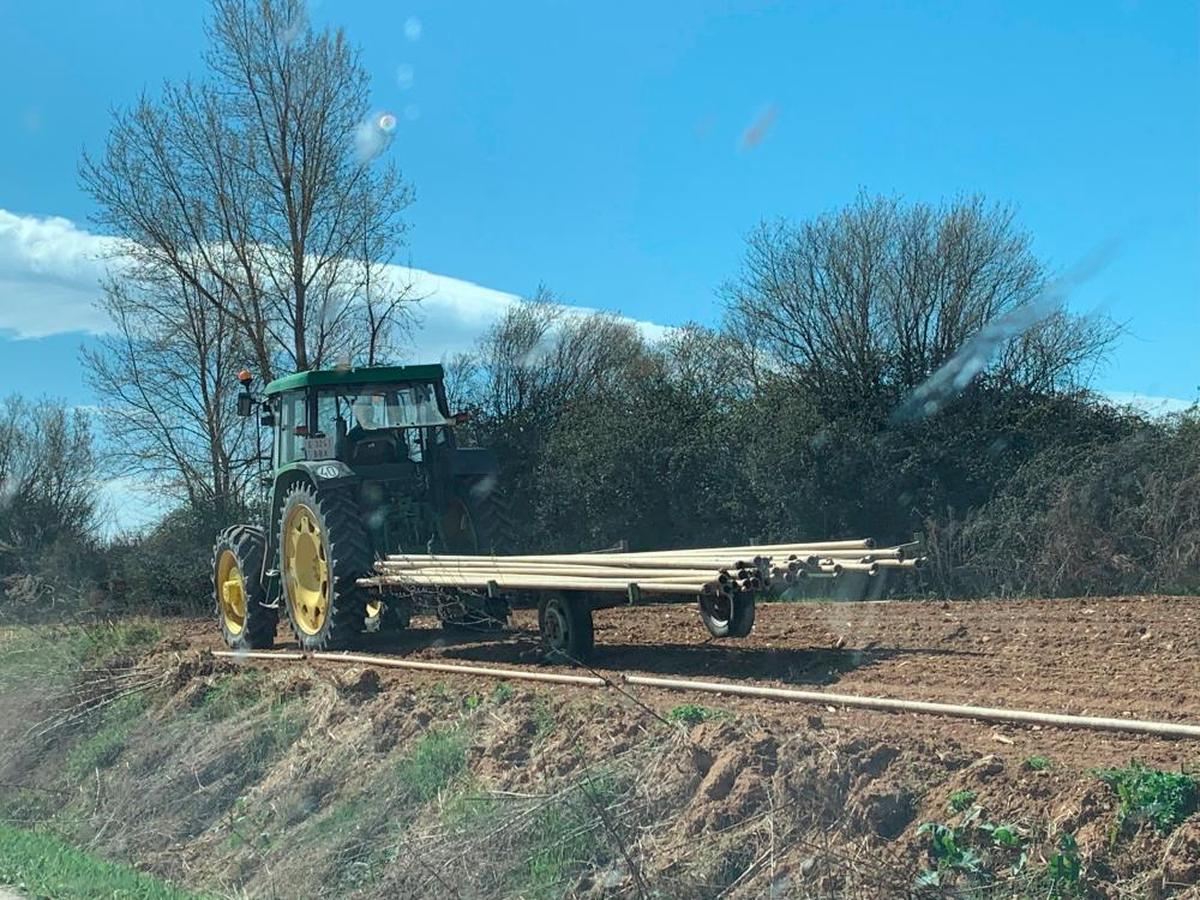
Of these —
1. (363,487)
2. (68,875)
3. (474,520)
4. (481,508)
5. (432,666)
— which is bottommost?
(68,875)

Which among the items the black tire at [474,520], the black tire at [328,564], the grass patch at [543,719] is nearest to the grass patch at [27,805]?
the black tire at [328,564]

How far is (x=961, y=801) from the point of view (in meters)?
5.02

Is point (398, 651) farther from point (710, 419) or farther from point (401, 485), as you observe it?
point (710, 419)

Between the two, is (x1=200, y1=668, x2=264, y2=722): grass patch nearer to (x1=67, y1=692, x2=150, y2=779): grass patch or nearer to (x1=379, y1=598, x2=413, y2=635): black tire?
(x1=67, y1=692, x2=150, y2=779): grass patch

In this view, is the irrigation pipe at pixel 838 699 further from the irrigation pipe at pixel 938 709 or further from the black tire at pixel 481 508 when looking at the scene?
the black tire at pixel 481 508

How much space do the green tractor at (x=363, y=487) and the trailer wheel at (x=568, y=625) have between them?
76.5 inches

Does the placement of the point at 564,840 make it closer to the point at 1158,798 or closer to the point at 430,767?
the point at 430,767

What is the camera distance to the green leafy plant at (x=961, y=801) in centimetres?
500

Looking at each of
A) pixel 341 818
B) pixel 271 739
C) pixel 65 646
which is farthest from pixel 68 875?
pixel 65 646

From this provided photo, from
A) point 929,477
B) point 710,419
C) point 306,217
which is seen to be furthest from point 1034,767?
point 306,217

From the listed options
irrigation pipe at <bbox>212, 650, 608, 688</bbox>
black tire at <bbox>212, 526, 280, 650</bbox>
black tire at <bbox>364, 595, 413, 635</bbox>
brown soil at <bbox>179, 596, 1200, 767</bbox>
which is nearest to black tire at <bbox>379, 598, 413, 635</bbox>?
black tire at <bbox>364, 595, 413, 635</bbox>

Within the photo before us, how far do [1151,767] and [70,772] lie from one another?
7688 mm

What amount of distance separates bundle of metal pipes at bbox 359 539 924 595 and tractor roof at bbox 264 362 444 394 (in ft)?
6.58

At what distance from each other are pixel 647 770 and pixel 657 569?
2471mm
